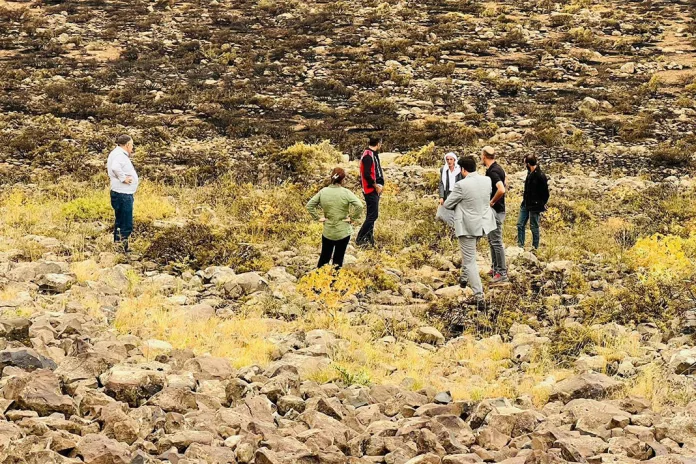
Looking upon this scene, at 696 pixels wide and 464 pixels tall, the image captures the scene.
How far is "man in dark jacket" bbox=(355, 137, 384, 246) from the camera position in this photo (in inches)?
442

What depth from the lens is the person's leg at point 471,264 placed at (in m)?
8.98

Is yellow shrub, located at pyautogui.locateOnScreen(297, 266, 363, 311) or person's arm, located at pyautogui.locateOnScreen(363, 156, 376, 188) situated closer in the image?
yellow shrub, located at pyautogui.locateOnScreen(297, 266, 363, 311)

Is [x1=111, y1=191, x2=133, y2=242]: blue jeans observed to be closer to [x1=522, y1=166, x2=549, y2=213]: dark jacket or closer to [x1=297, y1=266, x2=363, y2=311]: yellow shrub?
[x1=297, y1=266, x2=363, y2=311]: yellow shrub

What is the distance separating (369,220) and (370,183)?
57cm

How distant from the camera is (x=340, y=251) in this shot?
978cm

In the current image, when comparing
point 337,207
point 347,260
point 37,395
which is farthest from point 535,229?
point 37,395

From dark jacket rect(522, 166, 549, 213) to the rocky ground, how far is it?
65cm

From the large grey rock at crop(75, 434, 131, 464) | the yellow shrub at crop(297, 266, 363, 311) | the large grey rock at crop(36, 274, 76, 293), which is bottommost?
the yellow shrub at crop(297, 266, 363, 311)

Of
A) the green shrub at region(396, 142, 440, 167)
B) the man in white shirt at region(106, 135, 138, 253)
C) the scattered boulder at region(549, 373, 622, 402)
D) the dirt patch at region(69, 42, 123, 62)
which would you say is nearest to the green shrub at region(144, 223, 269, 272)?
the man in white shirt at region(106, 135, 138, 253)

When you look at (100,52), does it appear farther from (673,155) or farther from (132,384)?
(132,384)

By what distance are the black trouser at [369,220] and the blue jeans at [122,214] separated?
10.7ft

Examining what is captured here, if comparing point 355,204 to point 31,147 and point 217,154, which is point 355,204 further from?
point 31,147

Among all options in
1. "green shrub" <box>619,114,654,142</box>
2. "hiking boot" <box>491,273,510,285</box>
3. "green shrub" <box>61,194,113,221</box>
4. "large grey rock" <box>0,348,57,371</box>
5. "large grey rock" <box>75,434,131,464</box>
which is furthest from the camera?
"green shrub" <box>619,114,654,142</box>

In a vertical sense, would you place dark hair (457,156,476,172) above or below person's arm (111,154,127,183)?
above
